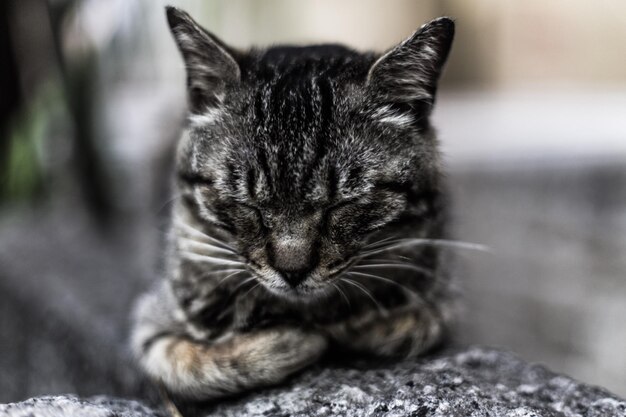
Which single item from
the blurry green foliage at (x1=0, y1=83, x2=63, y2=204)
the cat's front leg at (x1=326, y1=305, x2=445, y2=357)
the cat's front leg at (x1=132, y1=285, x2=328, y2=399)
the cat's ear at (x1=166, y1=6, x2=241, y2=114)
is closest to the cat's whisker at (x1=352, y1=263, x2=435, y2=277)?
the cat's front leg at (x1=326, y1=305, x2=445, y2=357)

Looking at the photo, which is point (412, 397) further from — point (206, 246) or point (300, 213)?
point (206, 246)

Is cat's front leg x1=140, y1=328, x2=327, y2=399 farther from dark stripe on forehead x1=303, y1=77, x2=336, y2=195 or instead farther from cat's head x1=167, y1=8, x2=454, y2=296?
dark stripe on forehead x1=303, y1=77, x2=336, y2=195

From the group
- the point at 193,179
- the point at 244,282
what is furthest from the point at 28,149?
the point at 244,282

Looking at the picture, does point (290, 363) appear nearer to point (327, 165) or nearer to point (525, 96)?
point (327, 165)

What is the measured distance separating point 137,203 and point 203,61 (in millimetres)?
3371

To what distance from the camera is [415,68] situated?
182 centimetres

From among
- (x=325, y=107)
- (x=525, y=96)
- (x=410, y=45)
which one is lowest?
(x=525, y=96)

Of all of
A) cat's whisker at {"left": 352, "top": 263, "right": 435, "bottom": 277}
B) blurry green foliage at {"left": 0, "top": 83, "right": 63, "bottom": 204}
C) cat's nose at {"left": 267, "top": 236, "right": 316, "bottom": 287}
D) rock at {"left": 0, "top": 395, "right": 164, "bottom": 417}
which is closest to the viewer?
rock at {"left": 0, "top": 395, "right": 164, "bottom": 417}

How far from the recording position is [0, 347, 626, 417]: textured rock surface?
4.85ft

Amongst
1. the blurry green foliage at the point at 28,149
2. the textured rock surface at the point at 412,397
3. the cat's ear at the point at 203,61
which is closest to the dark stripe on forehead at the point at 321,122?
the cat's ear at the point at 203,61

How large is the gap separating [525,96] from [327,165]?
22.1 ft

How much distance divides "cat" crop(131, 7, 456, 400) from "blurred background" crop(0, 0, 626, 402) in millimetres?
948

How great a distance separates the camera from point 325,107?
1.79 meters

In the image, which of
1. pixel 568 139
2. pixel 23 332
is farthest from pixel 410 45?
pixel 568 139
